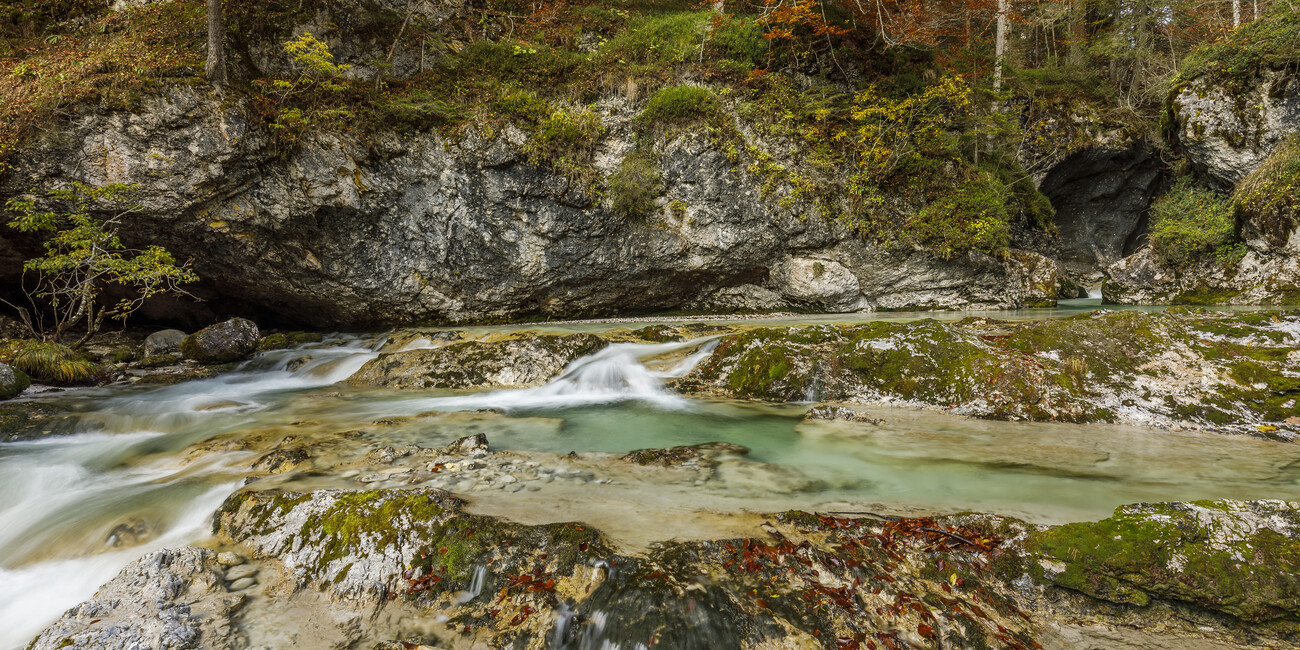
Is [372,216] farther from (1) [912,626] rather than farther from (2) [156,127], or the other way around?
(1) [912,626]

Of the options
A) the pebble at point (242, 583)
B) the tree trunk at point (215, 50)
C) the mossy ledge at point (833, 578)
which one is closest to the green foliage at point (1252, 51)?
the mossy ledge at point (833, 578)

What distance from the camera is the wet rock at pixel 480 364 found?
7.70m

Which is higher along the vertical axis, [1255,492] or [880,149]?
[880,149]

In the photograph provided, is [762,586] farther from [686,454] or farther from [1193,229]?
[1193,229]

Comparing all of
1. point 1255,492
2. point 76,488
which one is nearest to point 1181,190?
point 1255,492

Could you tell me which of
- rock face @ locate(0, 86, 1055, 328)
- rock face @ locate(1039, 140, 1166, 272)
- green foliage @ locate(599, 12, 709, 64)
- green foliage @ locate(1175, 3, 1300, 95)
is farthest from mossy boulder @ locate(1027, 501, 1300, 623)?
rock face @ locate(1039, 140, 1166, 272)

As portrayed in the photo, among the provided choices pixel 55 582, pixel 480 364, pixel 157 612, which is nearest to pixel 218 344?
pixel 480 364

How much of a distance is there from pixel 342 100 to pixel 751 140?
902 cm

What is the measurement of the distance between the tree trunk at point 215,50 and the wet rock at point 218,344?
456 cm

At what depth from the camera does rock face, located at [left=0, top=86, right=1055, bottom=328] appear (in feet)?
27.8

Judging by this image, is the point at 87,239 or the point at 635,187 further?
the point at 635,187

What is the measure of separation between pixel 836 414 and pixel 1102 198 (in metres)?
21.7

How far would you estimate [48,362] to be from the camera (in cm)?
748

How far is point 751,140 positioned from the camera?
11977mm
